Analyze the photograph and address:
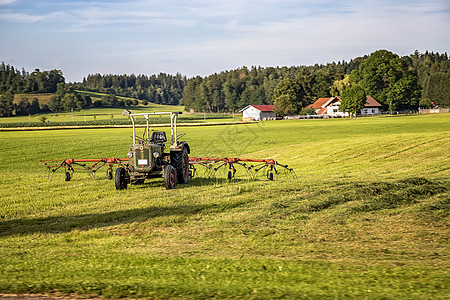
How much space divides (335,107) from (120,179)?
12720 cm

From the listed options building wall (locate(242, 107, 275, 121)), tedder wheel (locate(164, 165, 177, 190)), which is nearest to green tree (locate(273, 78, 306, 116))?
building wall (locate(242, 107, 275, 121))

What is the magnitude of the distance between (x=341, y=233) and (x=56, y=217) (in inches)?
274

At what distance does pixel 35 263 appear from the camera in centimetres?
777

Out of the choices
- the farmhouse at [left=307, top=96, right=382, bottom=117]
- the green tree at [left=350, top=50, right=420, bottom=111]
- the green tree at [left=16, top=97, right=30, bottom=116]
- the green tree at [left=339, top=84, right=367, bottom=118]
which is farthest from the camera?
the green tree at [left=16, top=97, right=30, bottom=116]

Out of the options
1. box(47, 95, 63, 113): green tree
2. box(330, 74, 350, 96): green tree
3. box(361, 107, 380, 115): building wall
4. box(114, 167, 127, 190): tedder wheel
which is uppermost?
box(330, 74, 350, 96): green tree

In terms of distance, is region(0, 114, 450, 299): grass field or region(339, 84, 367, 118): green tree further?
region(339, 84, 367, 118): green tree

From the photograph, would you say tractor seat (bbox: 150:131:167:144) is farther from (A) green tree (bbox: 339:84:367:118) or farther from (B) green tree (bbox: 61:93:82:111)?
(B) green tree (bbox: 61:93:82:111)

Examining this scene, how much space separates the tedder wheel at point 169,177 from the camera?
15695mm

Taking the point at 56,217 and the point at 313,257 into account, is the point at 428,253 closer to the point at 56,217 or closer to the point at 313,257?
the point at 313,257

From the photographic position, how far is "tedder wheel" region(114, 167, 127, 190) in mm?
16141

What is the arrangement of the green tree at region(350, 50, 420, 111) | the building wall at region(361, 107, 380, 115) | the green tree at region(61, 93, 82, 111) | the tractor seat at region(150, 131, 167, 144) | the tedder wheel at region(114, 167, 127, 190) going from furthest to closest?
the green tree at region(61, 93, 82, 111)
the building wall at region(361, 107, 380, 115)
the green tree at region(350, 50, 420, 111)
the tractor seat at region(150, 131, 167, 144)
the tedder wheel at region(114, 167, 127, 190)

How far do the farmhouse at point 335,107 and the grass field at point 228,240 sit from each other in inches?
4542

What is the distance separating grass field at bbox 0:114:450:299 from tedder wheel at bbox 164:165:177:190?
0.36 m

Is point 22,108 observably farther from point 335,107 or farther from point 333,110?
point 335,107
